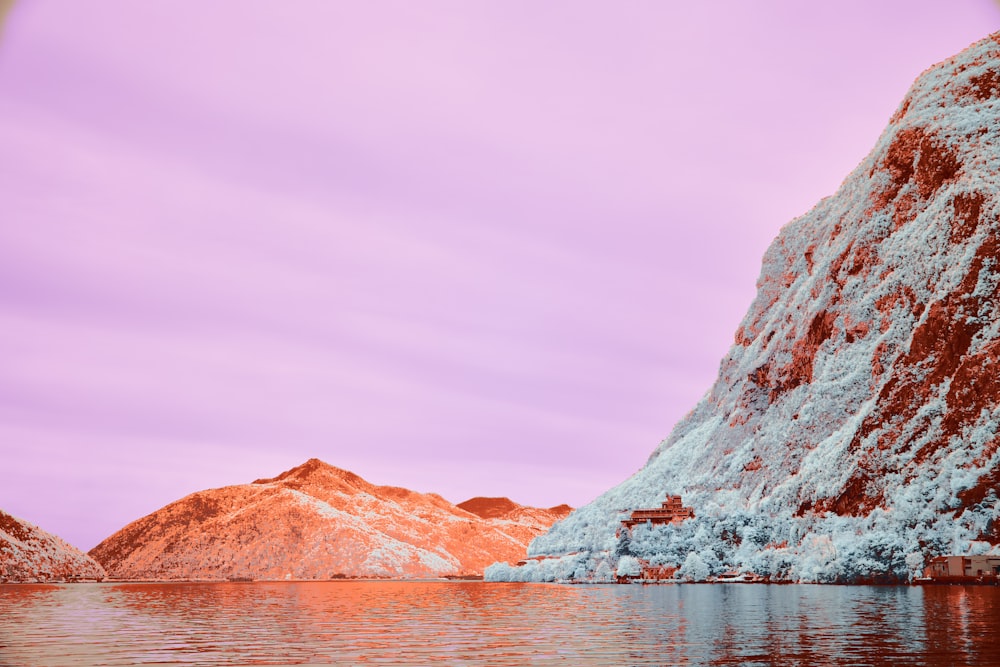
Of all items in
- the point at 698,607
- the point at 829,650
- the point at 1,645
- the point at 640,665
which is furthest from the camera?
the point at 698,607

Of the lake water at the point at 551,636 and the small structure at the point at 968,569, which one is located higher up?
the lake water at the point at 551,636

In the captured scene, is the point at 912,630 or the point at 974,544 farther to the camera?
the point at 974,544

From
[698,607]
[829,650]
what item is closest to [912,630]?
[829,650]

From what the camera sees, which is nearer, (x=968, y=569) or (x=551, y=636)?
(x=551, y=636)

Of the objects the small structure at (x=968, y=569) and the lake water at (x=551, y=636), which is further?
the small structure at (x=968, y=569)

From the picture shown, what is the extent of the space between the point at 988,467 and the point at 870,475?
25.3 m

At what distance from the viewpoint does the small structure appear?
477 feet

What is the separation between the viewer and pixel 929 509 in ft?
543

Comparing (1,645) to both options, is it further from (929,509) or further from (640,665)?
(929,509)

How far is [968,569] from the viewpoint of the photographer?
148m

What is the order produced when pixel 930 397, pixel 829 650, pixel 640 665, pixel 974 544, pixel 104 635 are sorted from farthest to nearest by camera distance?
pixel 930 397 → pixel 974 544 → pixel 104 635 → pixel 829 650 → pixel 640 665

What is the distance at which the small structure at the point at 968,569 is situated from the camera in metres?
145

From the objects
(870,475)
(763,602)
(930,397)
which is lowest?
(763,602)

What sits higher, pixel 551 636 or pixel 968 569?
pixel 551 636
